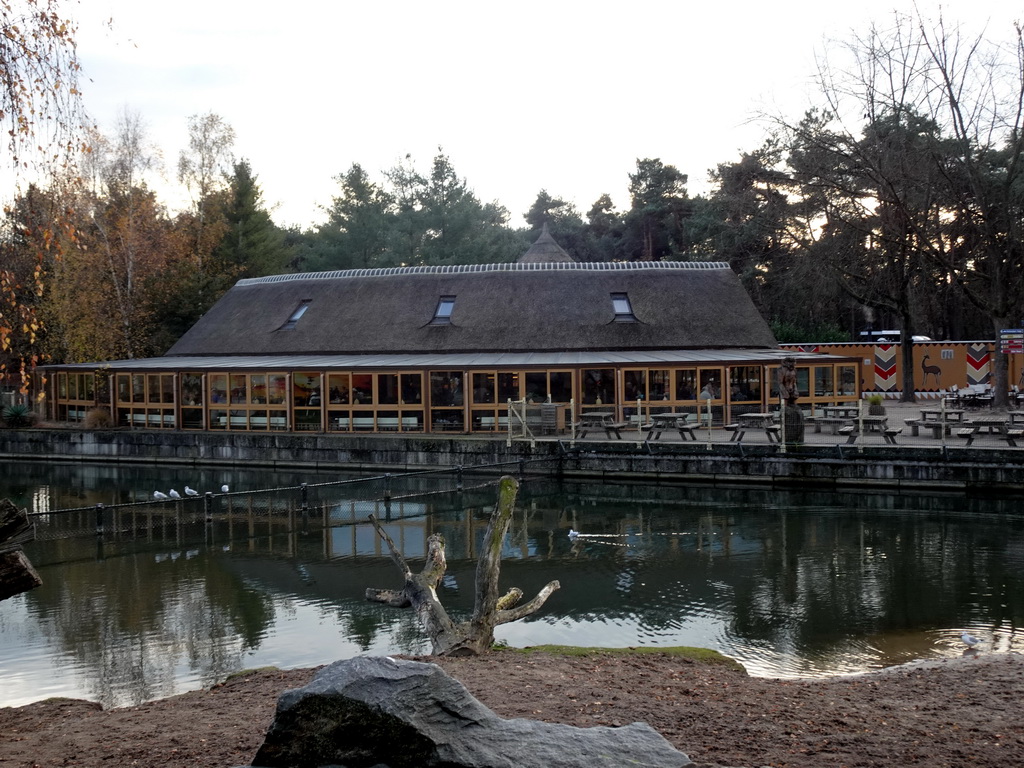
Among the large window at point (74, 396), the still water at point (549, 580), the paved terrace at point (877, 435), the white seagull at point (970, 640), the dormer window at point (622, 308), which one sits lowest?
the still water at point (549, 580)

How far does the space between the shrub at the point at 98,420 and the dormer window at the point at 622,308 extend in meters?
16.8

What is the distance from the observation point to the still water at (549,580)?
9.30 m

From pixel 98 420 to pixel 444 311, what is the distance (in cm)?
1172

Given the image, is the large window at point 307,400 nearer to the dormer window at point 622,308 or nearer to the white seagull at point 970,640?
the dormer window at point 622,308

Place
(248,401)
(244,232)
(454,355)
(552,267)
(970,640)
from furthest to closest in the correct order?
(244,232), (552,267), (454,355), (248,401), (970,640)

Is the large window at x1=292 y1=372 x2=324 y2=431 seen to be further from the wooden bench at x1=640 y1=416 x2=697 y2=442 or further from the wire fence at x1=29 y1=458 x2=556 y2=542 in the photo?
the wooden bench at x1=640 y1=416 x2=697 y2=442

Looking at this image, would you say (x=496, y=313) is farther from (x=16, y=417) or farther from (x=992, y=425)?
(x=16, y=417)

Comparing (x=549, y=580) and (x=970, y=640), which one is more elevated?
(x=970, y=640)

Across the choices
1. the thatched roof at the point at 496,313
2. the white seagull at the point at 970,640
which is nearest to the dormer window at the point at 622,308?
the thatched roof at the point at 496,313

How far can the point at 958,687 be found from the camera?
251 inches

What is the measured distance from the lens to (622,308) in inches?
1217

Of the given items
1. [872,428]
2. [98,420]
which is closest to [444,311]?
[98,420]

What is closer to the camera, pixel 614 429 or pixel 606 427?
pixel 606 427

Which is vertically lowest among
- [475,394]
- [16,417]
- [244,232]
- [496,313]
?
[16,417]
